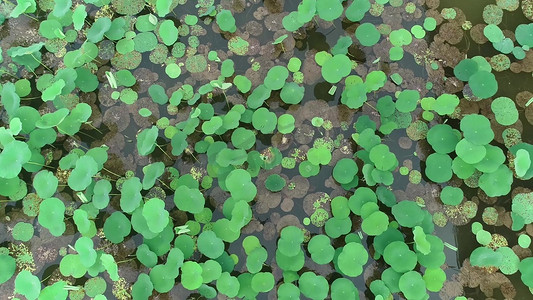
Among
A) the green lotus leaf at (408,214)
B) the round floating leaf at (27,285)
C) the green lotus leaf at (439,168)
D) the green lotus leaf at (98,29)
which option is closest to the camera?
the round floating leaf at (27,285)

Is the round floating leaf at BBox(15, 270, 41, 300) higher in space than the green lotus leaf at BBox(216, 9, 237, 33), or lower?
lower

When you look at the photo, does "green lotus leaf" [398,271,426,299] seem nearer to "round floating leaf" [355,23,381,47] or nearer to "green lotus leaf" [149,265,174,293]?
"green lotus leaf" [149,265,174,293]

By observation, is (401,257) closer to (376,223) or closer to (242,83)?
(376,223)

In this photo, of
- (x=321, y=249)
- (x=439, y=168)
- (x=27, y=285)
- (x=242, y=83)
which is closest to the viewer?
(x=27, y=285)

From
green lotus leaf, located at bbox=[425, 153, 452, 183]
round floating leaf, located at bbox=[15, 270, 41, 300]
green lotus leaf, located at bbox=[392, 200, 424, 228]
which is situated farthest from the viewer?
green lotus leaf, located at bbox=[425, 153, 452, 183]

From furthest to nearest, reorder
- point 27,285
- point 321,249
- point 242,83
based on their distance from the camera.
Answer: point 242,83 → point 321,249 → point 27,285

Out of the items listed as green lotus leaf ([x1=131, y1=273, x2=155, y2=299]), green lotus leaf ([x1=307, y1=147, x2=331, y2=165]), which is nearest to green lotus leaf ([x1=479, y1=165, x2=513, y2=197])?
green lotus leaf ([x1=307, y1=147, x2=331, y2=165])

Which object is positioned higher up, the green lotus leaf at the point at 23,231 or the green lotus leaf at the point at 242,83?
the green lotus leaf at the point at 242,83

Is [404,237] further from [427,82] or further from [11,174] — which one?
[11,174]

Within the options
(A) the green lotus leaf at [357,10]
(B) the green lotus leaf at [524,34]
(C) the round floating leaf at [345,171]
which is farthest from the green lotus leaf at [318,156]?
(B) the green lotus leaf at [524,34]

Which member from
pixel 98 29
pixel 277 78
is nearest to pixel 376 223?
pixel 277 78

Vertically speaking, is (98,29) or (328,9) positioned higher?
(328,9)

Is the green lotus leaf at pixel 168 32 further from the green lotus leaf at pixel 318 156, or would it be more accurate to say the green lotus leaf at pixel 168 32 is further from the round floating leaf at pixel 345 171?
the round floating leaf at pixel 345 171
